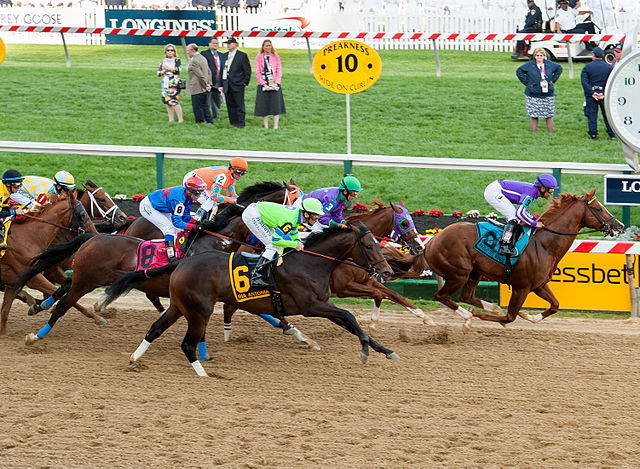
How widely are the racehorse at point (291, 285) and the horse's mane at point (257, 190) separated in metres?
1.92

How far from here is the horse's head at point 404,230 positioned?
418 inches

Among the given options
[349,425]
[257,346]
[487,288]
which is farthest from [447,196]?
[349,425]

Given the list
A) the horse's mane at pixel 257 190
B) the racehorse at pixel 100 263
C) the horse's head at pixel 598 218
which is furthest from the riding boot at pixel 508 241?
the horse's mane at pixel 257 190

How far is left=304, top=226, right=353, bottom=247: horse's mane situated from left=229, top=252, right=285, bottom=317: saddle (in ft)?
1.69

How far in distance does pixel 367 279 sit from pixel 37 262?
3.64 metres

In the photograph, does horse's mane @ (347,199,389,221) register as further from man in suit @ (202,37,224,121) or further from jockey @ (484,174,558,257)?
man in suit @ (202,37,224,121)

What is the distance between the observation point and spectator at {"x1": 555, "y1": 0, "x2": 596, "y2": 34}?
20.8m

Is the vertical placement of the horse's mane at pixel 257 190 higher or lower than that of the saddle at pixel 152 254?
higher

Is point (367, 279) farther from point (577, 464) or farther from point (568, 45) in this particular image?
point (568, 45)

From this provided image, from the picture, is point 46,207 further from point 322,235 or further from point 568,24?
point 568,24

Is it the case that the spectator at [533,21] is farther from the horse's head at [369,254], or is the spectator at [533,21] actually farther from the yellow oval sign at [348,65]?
the horse's head at [369,254]

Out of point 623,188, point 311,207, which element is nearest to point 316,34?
point 623,188

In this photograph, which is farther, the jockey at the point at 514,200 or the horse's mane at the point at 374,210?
the horse's mane at the point at 374,210

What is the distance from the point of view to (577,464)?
6727 mm
